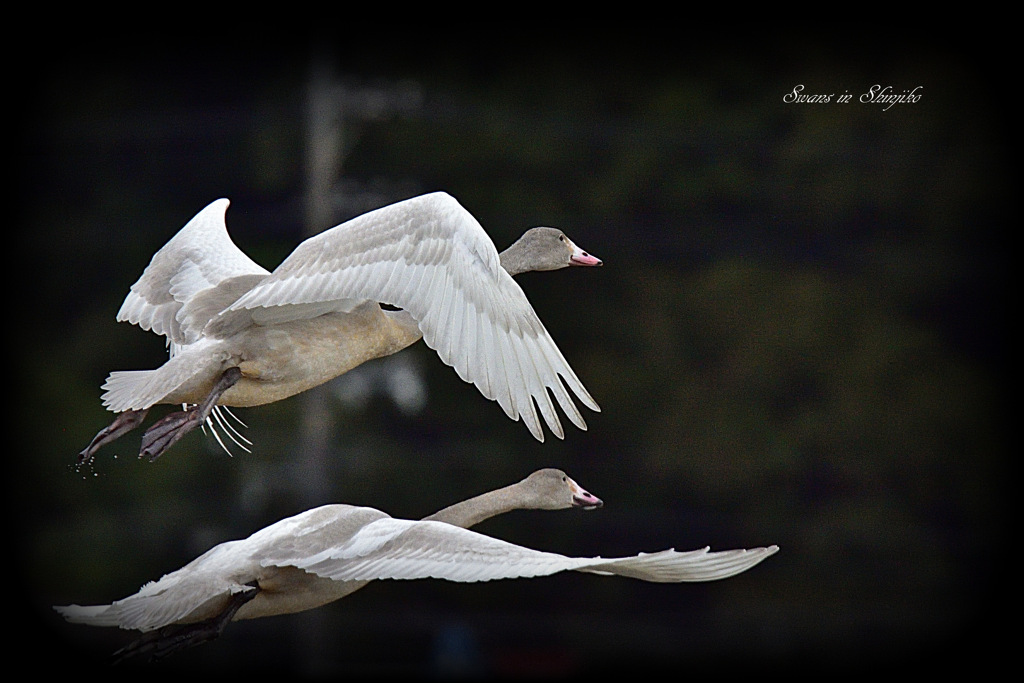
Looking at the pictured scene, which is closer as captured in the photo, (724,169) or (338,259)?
(338,259)

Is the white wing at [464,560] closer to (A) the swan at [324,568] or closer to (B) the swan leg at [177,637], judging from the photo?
(A) the swan at [324,568]

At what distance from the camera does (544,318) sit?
4.08 meters

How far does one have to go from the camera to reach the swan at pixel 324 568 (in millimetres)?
1812

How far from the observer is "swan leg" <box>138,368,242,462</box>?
6.37 feet

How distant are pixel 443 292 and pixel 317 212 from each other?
215 centimetres

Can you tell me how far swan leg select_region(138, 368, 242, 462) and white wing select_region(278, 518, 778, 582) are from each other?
9.9 inches

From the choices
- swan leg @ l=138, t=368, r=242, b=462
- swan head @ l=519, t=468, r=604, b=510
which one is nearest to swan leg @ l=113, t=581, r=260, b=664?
→ swan leg @ l=138, t=368, r=242, b=462

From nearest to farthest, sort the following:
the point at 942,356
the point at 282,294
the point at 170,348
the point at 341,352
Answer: the point at 282,294, the point at 341,352, the point at 170,348, the point at 942,356

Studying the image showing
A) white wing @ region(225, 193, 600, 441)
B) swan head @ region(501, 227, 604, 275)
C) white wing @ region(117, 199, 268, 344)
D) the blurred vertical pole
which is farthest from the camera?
the blurred vertical pole

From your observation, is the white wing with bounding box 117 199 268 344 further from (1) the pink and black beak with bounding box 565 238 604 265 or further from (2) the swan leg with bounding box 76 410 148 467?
(1) the pink and black beak with bounding box 565 238 604 265

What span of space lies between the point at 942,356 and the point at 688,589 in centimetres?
114

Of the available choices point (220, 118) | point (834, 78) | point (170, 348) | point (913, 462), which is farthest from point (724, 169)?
point (170, 348)

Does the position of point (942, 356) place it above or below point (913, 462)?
above

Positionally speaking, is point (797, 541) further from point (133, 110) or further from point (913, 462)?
point (133, 110)
